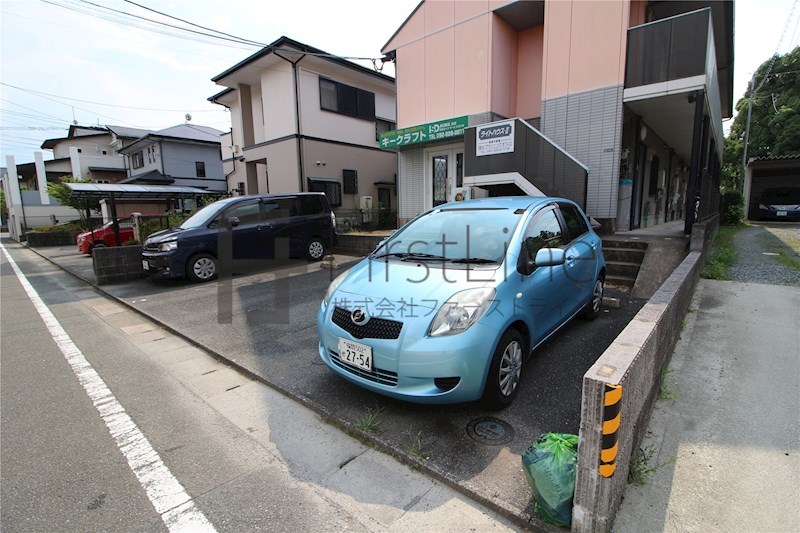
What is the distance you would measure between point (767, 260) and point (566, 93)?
202 inches

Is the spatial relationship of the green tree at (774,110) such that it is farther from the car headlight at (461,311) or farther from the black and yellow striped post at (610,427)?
the black and yellow striped post at (610,427)

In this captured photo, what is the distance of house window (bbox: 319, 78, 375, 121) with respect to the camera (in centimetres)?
1355

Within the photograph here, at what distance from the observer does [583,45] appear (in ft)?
25.3

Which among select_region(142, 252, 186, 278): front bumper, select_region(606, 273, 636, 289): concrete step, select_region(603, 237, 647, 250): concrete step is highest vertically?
select_region(603, 237, 647, 250): concrete step

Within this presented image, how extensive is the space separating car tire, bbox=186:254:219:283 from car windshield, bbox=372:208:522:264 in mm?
5276

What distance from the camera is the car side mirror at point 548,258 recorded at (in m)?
2.96

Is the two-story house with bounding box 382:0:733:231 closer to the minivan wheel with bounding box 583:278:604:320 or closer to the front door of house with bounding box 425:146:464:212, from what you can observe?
the front door of house with bounding box 425:146:464:212

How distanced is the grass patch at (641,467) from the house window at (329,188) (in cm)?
1227

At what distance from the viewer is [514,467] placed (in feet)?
7.16

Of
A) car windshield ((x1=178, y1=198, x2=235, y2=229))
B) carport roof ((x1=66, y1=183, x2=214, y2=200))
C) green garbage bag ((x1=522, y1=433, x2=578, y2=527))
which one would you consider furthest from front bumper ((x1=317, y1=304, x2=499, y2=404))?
carport roof ((x1=66, y1=183, x2=214, y2=200))

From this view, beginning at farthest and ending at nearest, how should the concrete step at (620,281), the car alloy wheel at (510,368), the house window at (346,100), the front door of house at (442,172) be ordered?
1. the house window at (346,100)
2. the front door of house at (442,172)
3. the concrete step at (620,281)
4. the car alloy wheel at (510,368)

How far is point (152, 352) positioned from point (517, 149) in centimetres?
695

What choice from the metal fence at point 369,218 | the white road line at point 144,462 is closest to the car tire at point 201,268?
the white road line at point 144,462

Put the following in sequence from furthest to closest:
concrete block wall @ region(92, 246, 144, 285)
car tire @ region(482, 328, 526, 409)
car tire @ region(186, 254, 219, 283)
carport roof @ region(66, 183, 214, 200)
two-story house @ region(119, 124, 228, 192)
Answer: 1. two-story house @ region(119, 124, 228, 192)
2. carport roof @ region(66, 183, 214, 200)
3. concrete block wall @ region(92, 246, 144, 285)
4. car tire @ region(186, 254, 219, 283)
5. car tire @ region(482, 328, 526, 409)
